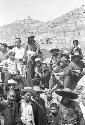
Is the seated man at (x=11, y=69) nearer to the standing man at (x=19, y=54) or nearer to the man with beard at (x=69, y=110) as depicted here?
the standing man at (x=19, y=54)

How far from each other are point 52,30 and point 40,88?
58.1 feet

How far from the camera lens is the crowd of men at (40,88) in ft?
23.2

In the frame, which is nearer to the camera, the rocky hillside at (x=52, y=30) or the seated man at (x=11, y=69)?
the seated man at (x=11, y=69)

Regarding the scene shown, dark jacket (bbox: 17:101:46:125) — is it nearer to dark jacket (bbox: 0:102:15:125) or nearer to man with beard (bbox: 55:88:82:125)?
man with beard (bbox: 55:88:82:125)

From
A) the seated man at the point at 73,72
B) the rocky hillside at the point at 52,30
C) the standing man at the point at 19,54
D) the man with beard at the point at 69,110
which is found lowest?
the man with beard at the point at 69,110

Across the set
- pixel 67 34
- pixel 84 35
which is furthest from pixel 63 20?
Answer: pixel 84 35

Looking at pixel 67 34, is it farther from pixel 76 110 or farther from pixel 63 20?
pixel 76 110

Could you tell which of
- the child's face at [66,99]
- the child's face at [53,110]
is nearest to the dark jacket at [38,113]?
the child's face at [66,99]

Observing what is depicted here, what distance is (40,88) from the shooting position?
8906mm

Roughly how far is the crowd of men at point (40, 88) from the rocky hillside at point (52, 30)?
22.9ft

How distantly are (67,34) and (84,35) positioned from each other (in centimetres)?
208

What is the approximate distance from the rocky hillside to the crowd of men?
6965mm

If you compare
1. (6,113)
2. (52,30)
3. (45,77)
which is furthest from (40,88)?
(52,30)

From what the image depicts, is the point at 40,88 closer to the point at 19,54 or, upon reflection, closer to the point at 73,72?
the point at 73,72
